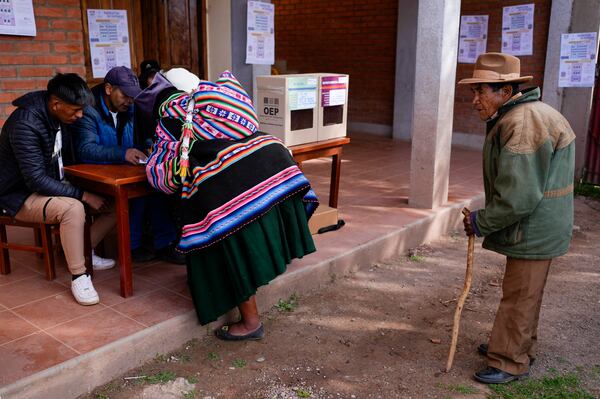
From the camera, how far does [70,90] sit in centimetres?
341

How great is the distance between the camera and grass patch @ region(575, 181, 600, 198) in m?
7.56

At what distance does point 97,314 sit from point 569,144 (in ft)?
9.31

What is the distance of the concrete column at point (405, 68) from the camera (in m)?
9.82

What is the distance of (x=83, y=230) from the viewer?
12.2 ft

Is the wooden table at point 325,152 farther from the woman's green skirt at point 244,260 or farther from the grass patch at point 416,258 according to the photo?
the woman's green skirt at point 244,260

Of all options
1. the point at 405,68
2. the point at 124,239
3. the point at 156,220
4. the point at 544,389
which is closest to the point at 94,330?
the point at 124,239

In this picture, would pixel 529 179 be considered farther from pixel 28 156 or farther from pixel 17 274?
pixel 17 274

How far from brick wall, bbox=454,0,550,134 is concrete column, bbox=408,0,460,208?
12.4 ft

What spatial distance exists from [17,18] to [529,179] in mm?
4409

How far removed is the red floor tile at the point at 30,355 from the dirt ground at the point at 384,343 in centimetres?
29

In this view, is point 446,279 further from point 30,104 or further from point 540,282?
point 30,104

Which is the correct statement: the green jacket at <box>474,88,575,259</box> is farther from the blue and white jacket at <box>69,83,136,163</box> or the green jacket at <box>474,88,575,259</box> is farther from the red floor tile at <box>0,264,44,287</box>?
the red floor tile at <box>0,264,44,287</box>

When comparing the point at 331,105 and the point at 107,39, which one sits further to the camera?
the point at 107,39

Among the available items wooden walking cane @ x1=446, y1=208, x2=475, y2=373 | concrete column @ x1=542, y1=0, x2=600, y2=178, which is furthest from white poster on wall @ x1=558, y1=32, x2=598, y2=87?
wooden walking cane @ x1=446, y1=208, x2=475, y2=373
